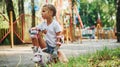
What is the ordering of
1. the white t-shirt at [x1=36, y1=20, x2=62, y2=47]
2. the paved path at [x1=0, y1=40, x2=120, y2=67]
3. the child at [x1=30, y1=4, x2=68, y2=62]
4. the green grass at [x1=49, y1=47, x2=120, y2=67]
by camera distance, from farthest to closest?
the paved path at [x1=0, y1=40, x2=120, y2=67]
the white t-shirt at [x1=36, y1=20, x2=62, y2=47]
the child at [x1=30, y1=4, x2=68, y2=62]
the green grass at [x1=49, y1=47, x2=120, y2=67]

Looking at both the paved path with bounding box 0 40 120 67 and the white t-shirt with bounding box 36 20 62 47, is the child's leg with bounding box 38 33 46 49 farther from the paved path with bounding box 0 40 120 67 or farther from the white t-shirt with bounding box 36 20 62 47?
the paved path with bounding box 0 40 120 67

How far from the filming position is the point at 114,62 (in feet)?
19.9

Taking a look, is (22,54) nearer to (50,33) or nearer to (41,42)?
(50,33)

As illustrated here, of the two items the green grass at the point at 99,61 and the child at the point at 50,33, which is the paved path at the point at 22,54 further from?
the child at the point at 50,33

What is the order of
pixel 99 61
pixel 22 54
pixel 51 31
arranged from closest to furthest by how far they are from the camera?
1. pixel 99 61
2. pixel 51 31
3. pixel 22 54

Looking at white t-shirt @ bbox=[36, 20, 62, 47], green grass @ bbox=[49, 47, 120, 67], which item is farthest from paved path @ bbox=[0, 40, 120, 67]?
white t-shirt @ bbox=[36, 20, 62, 47]

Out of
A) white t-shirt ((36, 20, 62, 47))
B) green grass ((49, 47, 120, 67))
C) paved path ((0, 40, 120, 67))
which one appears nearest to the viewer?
green grass ((49, 47, 120, 67))

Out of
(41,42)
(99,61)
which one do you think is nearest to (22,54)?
(41,42)

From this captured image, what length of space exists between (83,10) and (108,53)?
85.4m

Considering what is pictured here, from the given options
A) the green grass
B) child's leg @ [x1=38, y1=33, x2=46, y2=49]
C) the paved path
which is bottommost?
the paved path

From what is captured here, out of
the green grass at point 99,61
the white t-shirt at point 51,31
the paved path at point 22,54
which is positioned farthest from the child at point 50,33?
the paved path at point 22,54

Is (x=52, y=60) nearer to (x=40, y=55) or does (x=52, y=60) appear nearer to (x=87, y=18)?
(x=40, y=55)

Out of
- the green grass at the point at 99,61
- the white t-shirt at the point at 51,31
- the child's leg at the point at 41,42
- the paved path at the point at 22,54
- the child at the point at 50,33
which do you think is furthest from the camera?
the paved path at the point at 22,54

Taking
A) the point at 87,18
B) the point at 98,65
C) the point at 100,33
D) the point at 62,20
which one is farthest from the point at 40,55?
the point at 87,18
